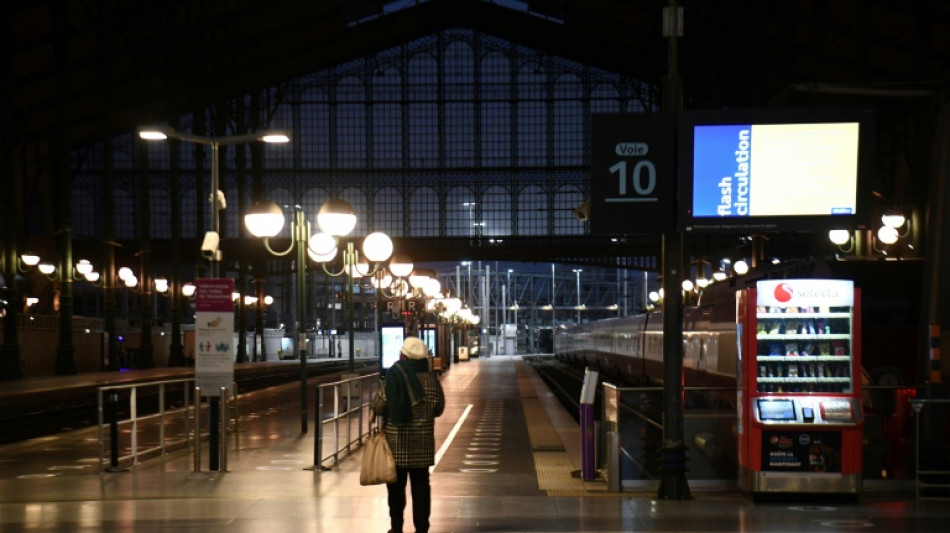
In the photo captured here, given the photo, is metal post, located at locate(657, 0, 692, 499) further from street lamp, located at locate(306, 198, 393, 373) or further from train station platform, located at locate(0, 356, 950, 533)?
street lamp, located at locate(306, 198, 393, 373)

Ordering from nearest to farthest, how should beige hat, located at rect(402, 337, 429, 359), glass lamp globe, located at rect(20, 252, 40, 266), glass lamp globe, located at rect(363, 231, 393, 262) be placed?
beige hat, located at rect(402, 337, 429, 359) < glass lamp globe, located at rect(363, 231, 393, 262) < glass lamp globe, located at rect(20, 252, 40, 266)

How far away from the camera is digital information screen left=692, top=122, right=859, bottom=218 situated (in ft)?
47.0

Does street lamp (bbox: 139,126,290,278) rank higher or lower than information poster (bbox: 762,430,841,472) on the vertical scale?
higher

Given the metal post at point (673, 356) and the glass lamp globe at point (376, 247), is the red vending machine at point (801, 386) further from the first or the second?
the glass lamp globe at point (376, 247)

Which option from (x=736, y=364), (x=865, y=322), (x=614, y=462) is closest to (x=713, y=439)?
(x=614, y=462)

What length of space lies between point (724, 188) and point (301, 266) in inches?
320

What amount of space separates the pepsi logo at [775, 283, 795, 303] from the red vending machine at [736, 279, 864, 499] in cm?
1

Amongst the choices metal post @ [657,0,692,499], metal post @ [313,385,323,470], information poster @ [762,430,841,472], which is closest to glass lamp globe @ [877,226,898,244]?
metal post @ [657,0,692,499]

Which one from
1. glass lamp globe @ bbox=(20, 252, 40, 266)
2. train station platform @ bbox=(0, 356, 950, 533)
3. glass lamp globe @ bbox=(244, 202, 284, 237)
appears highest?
glass lamp globe @ bbox=(244, 202, 284, 237)

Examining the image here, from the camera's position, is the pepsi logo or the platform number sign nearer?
the pepsi logo

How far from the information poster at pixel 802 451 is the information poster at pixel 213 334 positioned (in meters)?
7.45

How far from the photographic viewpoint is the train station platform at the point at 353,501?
40.4ft

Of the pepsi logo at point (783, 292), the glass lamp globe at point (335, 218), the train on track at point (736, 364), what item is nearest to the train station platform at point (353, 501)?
the train on track at point (736, 364)

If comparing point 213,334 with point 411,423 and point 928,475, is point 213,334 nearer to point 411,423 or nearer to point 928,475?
point 411,423
